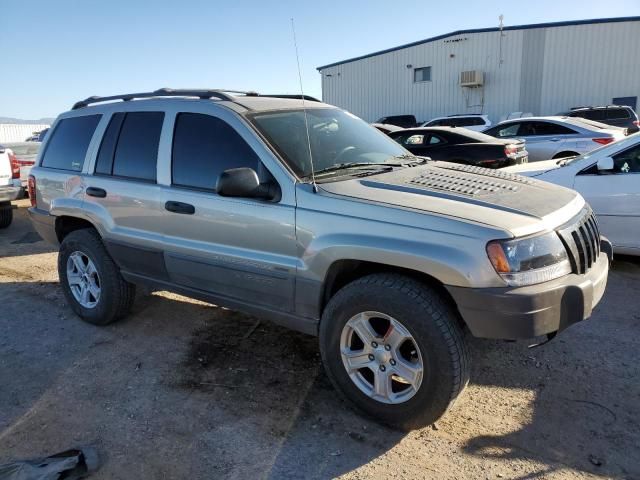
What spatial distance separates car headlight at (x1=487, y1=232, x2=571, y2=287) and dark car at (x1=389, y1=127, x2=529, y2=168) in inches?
292

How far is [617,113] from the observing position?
16875 millimetres

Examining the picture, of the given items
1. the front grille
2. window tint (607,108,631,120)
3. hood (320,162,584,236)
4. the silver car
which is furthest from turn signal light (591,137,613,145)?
the front grille

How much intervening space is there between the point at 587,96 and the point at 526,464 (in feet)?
80.3

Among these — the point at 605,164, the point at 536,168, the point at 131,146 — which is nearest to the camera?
the point at 131,146

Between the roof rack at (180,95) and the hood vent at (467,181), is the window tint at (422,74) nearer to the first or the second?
the roof rack at (180,95)

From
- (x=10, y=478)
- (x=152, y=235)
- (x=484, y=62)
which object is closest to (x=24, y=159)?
(x=152, y=235)

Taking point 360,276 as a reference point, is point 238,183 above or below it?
above

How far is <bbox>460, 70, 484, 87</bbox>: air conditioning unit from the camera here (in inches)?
972

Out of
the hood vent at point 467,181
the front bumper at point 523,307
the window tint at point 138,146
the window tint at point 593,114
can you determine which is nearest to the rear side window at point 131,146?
the window tint at point 138,146

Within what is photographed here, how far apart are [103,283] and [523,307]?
3406mm

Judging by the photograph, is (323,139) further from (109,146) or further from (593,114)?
(593,114)

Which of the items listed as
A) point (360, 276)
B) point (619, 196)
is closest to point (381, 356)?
point (360, 276)

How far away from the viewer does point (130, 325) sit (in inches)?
182

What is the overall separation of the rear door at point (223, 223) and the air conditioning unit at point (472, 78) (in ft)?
77.0
